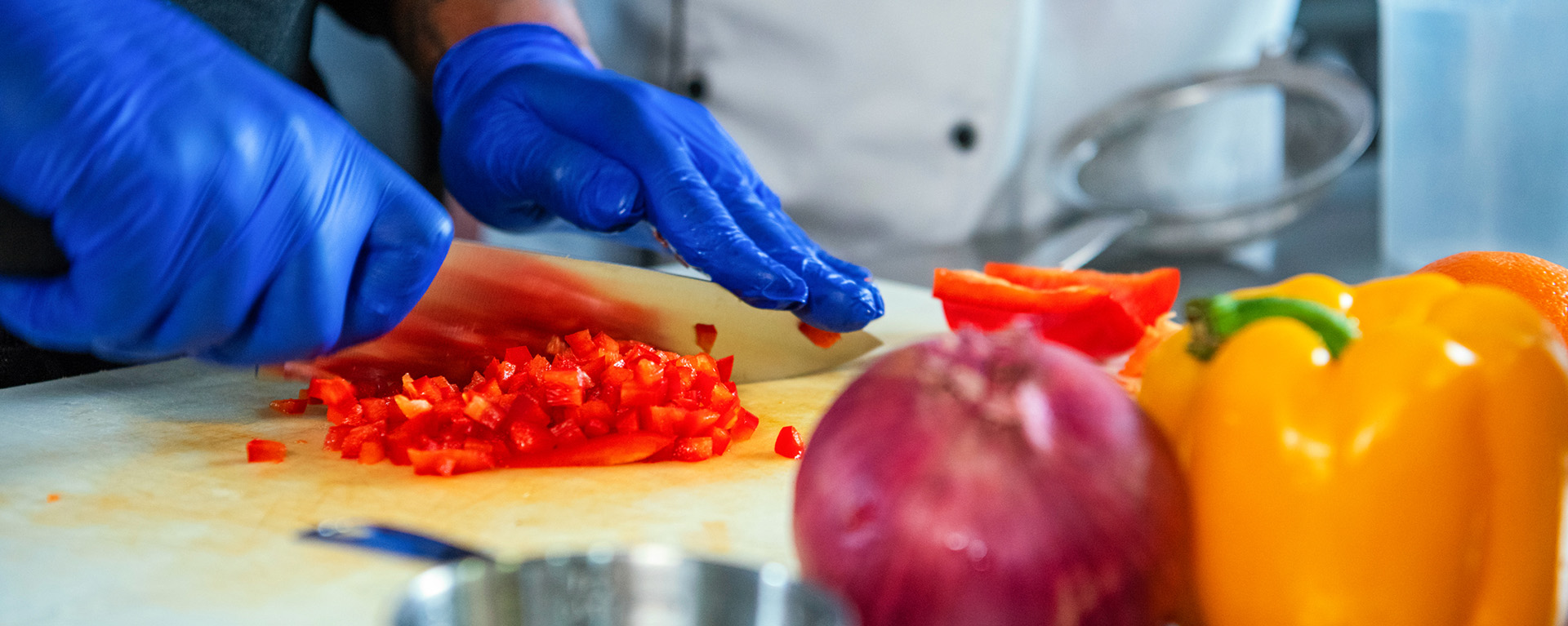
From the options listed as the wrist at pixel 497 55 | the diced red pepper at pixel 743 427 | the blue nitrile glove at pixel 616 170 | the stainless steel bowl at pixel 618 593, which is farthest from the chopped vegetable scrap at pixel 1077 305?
the stainless steel bowl at pixel 618 593

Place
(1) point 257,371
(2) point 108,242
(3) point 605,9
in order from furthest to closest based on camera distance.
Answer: (3) point 605,9 → (1) point 257,371 → (2) point 108,242

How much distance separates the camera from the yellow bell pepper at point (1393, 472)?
0.58m

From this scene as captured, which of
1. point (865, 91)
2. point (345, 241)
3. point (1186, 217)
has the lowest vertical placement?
point (1186, 217)

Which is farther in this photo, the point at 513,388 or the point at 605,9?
the point at 605,9

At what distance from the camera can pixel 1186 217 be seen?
7.52 ft

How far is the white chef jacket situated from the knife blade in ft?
3.45

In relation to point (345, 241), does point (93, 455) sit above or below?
below

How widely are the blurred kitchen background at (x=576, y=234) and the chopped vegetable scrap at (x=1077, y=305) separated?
32.1 inches

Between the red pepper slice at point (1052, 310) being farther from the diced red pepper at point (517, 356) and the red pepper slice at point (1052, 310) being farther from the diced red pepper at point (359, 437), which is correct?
the diced red pepper at point (359, 437)

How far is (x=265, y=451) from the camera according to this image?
3.60ft

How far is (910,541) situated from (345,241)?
0.76 metres

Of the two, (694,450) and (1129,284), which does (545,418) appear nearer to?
(694,450)

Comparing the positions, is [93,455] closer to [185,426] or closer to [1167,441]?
Answer: [185,426]

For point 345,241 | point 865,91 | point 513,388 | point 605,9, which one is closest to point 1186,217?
point 865,91
